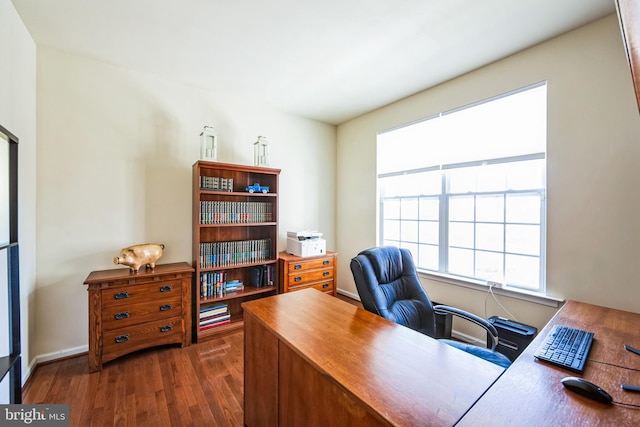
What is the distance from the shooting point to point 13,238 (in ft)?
4.70

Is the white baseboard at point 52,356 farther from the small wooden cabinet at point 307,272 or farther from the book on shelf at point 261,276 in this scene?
the small wooden cabinet at point 307,272

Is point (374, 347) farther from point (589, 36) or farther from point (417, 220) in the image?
point (589, 36)

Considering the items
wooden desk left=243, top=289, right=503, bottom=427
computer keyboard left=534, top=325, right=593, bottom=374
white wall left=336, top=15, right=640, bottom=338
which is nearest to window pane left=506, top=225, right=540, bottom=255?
white wall left=336, top=15, right=640, bottom=338

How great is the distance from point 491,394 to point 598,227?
1.92 m

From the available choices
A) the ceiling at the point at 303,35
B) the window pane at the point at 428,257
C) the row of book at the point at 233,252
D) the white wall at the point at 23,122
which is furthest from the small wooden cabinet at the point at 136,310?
the window pane at the point at 428,257

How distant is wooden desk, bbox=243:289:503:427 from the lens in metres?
0.81

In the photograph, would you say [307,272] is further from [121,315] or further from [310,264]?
[121,315]

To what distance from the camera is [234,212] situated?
2965mm

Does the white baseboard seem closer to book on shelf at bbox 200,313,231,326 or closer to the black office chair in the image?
book on shelf at bbox 200,313,231,326

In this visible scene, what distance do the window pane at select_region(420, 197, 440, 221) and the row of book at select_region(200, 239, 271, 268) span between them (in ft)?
6.30

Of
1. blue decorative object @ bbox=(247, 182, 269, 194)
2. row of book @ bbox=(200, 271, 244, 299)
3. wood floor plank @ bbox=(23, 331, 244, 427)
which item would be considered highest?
blue decorative object @ bbox=(247, 182, 269, 194)

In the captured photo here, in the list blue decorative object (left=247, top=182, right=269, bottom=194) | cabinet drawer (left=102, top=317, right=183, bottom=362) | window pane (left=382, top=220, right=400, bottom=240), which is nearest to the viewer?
cabinet drawer (left=102, top=317, right=183, bottom=362)

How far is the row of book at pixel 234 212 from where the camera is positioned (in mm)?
2760

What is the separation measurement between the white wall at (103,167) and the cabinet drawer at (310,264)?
119cm
